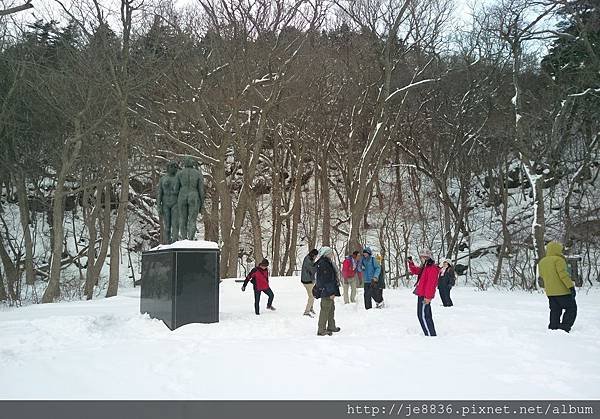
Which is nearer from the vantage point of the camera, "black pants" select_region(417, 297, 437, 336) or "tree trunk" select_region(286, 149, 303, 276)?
"black pants" select_region(417, 297, 437, 336)

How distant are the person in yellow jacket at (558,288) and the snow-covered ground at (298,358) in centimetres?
41

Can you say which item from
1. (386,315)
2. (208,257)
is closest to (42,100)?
(208,257)

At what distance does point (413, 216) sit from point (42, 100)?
2356 centimetres

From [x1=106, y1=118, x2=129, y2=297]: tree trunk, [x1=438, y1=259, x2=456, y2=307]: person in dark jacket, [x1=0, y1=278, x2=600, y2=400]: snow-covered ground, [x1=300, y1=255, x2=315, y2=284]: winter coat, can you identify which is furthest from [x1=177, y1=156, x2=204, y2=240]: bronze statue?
[x1=106, y1=118, x2=129, y2=297]: tree trunk

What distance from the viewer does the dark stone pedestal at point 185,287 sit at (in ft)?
36.9

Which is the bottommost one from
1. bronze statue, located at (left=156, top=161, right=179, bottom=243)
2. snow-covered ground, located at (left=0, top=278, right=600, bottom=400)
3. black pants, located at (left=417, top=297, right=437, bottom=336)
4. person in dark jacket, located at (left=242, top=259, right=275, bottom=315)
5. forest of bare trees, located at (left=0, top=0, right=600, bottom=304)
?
snow-covered ground, located at (left=0, top=278, right=600, bottom=400)

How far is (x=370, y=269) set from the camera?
47.4 feet

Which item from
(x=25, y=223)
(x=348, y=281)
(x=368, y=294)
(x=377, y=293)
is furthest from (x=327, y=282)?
(x=25, y=223)

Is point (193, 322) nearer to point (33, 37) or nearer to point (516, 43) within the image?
point (33, 37)

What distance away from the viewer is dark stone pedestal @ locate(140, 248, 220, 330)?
1125 cm

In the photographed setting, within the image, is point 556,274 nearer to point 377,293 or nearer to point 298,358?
point 298,358

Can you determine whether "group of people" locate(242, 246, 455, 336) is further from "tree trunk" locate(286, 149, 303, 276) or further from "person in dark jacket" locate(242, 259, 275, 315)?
"tree trunk" locate(286, 149, 303, 276)

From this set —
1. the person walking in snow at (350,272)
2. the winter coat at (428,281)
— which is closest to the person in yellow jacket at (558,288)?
the winter coat at (428,281)

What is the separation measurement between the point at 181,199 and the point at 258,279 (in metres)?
2.72
